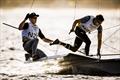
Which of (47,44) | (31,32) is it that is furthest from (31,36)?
(47,44)

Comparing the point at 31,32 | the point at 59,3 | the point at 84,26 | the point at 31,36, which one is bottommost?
the point at 31,36

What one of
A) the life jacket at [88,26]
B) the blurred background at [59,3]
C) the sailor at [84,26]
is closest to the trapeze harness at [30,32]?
the sailor at [84,26]

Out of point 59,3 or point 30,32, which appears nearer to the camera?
point 30,32

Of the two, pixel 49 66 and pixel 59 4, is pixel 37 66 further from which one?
pixel 59 4

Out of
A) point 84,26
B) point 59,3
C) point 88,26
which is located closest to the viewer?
point 88,26

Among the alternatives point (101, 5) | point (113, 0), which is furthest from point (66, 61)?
point (101, 5)

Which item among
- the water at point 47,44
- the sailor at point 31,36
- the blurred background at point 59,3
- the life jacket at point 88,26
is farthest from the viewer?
the blurred background at point 59,3

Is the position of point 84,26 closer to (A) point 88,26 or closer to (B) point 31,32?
(A) point 88,26

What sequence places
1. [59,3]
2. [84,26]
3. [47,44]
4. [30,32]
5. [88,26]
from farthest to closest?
[59,3] → [47,44] → [84,26] → [88,26] → [30,32]

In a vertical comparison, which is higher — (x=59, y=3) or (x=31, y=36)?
(x=59, y=3)

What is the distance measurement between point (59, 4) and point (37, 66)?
1356 inches

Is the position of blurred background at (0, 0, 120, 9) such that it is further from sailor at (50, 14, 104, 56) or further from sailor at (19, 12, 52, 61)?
sailor at (19, 12, 52, 61)

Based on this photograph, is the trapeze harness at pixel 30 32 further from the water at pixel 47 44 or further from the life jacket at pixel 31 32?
the water at pixel 47 44

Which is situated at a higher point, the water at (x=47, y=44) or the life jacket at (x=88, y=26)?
the life jacket at (x=88, y=26)
